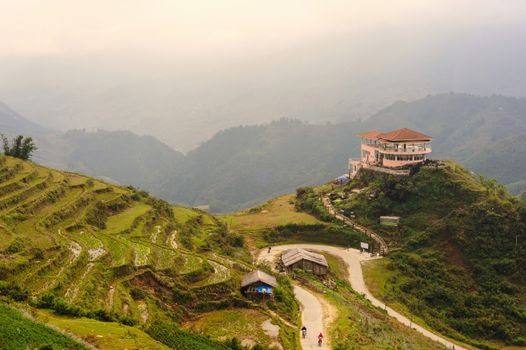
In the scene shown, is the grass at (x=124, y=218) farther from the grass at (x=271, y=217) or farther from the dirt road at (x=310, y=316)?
the dirt road at (x=310, y=316)

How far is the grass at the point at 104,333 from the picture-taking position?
17266mm

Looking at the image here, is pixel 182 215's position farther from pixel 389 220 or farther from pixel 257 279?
pixel 257 279

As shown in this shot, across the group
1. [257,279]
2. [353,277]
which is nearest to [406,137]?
[353,277]

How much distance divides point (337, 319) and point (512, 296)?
20453 mm

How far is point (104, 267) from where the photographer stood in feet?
90.0

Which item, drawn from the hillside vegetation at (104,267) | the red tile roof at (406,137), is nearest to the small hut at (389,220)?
the red tile roof at (406,137)

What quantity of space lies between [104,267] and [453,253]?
114 ft

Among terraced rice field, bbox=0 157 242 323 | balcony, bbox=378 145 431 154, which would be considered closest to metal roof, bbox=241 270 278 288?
terraced rice field, bbox=0 157 242 323

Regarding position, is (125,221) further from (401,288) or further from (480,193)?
(480,193)

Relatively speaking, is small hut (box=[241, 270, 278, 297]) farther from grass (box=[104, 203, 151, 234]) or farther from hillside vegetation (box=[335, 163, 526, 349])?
hillside vegetation (box=[335, 163, 526, 349])

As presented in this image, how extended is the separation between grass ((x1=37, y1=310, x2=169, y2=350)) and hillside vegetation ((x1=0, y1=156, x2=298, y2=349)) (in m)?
0.04

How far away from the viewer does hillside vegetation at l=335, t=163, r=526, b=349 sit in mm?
38562

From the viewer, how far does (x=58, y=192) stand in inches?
1618

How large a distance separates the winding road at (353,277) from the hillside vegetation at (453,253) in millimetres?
1258
